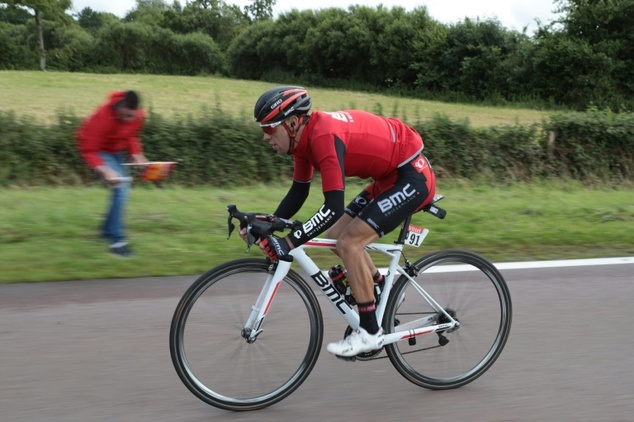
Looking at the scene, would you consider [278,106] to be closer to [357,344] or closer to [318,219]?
[318,219]

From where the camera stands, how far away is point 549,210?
997cm

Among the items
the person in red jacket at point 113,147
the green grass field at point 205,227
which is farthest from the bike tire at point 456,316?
the person in red jacket at point 113,147

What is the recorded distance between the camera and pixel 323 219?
358cm

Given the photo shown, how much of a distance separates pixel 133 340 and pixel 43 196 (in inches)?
234

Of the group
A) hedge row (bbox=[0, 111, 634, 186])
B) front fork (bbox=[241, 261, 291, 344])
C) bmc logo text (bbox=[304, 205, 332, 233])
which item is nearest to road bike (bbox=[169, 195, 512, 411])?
front fork (bbox=[241, 261, 291, 344])

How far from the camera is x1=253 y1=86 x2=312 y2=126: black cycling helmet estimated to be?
3537 millimetres

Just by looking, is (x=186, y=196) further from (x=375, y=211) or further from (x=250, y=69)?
(x=250, y=69)

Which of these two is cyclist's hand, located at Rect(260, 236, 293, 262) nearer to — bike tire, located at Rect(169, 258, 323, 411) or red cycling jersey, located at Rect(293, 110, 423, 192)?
bike tire, located at Rect(169, 258, 323, 411)

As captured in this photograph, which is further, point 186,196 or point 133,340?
point 186,196

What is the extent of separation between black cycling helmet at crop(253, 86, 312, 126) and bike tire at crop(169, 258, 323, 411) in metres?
0.77

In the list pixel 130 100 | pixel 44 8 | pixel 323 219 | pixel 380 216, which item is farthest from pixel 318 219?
pixel 44 8

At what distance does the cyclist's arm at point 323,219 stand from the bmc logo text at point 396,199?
369 millimetres

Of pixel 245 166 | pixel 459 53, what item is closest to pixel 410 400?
pixel 245 166

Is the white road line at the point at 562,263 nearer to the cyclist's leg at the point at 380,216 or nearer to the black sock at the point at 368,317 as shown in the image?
the cyclist's leg at the point at 380,216
